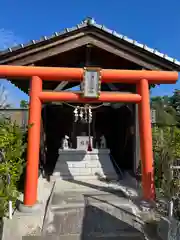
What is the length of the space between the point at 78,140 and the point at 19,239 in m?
6.71

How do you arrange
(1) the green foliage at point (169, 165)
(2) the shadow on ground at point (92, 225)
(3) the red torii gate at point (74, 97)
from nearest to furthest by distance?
(2) the shadow on ground at point (92, 225)
(1) the green foliage at point (169, 165)
(3) the red torii gate at point (74, 97)

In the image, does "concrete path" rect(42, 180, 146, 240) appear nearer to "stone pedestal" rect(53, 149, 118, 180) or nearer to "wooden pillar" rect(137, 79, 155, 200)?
"wooden pillar" rect(137, 79, 155, 200)

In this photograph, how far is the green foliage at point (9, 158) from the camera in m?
5.54

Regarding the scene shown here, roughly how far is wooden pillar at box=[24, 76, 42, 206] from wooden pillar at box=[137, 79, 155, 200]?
2933 mm

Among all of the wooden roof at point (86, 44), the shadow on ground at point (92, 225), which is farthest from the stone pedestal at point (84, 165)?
the wooden roof at point (86, 44)

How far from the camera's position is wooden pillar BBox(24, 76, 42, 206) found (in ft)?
20.5

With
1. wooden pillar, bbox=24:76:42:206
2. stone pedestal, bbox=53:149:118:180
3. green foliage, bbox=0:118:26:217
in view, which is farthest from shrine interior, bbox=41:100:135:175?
green foliage, bbox=0:118:26:217

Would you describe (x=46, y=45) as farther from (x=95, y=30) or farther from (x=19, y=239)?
(x=19, y=239)

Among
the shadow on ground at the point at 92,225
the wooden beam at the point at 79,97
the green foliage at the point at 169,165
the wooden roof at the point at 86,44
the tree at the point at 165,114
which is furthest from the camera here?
the tree at the point at 165,114

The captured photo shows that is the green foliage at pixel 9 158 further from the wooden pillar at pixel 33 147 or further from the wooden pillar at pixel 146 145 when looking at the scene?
the wooden pillar at pixel 146 145

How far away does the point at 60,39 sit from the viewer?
23.6 feet

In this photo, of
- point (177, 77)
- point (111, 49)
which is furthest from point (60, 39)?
point (177, 77)

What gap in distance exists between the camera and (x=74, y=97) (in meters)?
6.83

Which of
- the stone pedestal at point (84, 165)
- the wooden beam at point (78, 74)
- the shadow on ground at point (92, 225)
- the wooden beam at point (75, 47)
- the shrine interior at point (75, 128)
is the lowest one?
the shadow on ground at point (92, 225)
